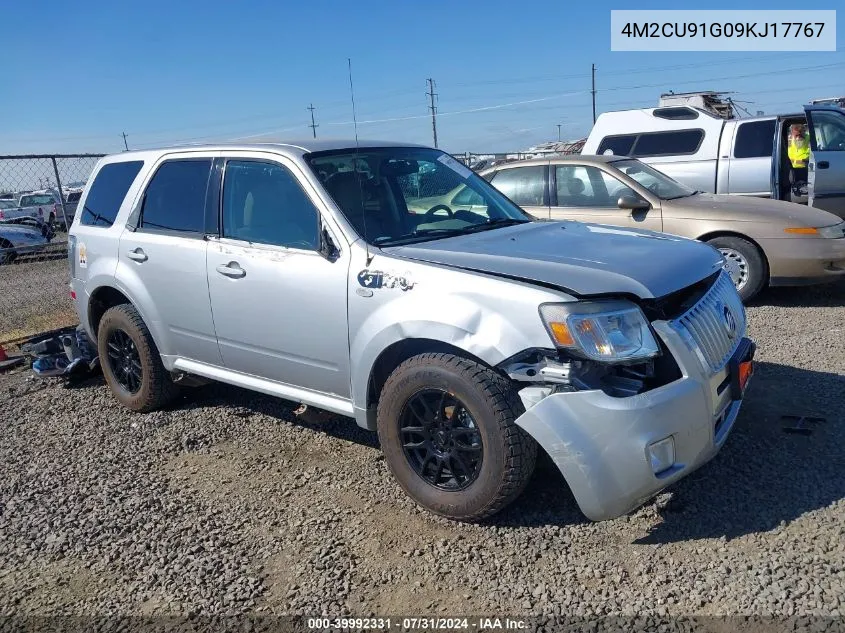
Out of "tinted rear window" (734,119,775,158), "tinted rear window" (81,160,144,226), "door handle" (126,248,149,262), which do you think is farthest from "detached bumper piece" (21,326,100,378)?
"tinted rear window" (734,119,775,158)

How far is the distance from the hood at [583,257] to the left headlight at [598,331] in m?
0.08

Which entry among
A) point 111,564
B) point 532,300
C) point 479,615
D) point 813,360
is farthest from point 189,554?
point 813,360

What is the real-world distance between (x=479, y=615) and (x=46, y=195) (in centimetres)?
2630

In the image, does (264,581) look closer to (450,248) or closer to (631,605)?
(631,605)

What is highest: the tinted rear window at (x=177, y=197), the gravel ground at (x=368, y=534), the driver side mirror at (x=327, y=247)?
the tinted rear window at (x=177, y=197)

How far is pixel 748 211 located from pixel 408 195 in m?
4.51

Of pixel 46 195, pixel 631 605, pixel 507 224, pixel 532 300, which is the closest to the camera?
pixel 631 605

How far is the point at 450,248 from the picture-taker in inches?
141

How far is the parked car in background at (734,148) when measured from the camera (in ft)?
29.4

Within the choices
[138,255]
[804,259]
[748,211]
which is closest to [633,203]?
[748,211]

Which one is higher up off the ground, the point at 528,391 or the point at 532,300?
the point at 532,300

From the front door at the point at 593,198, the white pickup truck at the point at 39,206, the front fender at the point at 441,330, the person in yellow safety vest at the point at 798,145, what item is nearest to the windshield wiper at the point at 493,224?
the front fender at the point at 441,330

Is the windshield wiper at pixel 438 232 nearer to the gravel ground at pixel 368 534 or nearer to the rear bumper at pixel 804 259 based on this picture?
the gravel ground at pixel 368 534

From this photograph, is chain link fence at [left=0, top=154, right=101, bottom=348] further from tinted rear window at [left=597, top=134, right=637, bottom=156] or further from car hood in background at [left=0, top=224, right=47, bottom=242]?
tinted rear window at [left=597, top=134, right=637, bottom=156]
